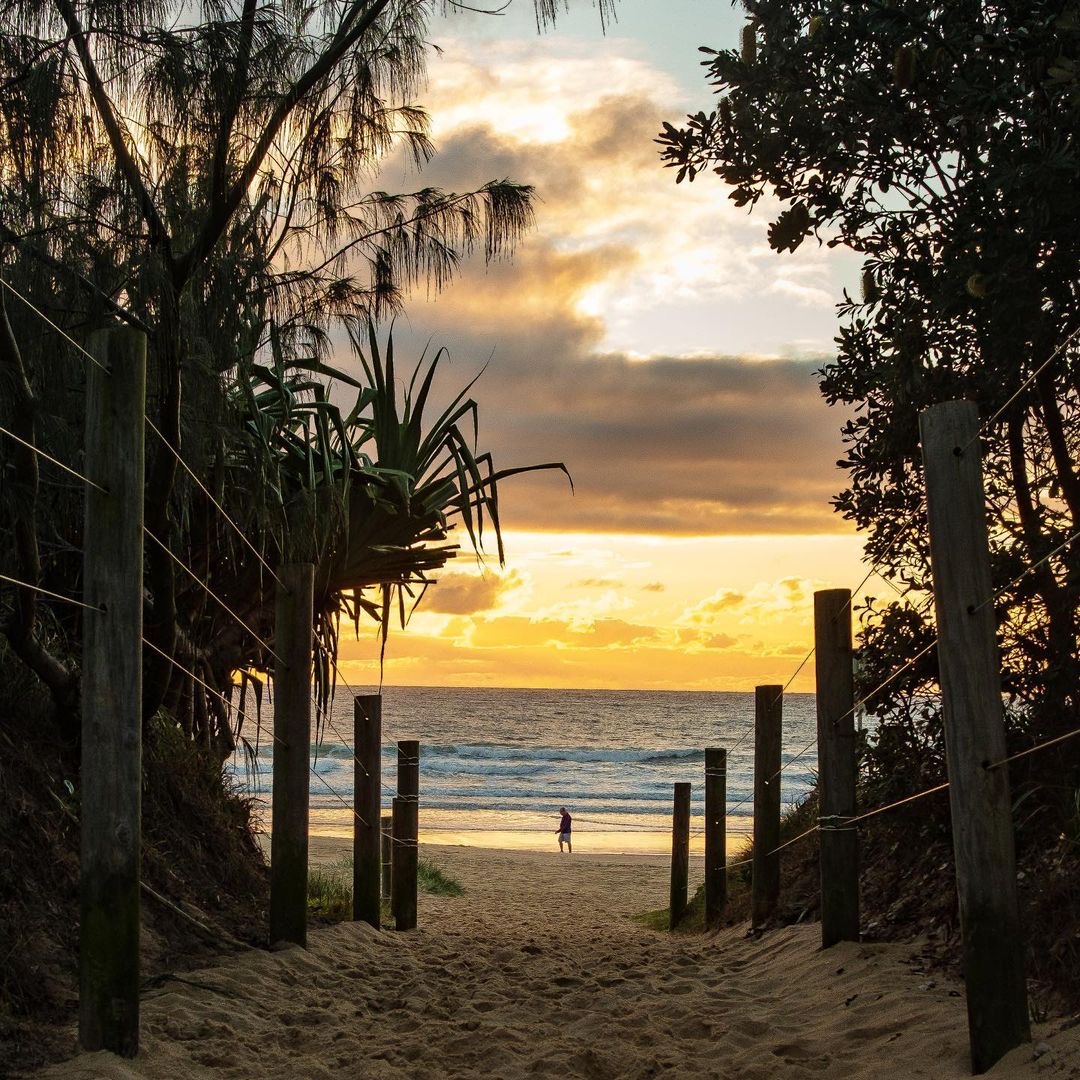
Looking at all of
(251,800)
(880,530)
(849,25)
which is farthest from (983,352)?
(251,800)

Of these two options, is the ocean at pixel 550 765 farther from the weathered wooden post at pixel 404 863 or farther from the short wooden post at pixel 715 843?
the weathered wooden post at pixel 404 863

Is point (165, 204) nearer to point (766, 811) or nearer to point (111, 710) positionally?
point (111, 710)

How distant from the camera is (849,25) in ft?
19.8

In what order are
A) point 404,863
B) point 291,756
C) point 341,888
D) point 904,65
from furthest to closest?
point 341,888, point 404,863, point 291,756, point 904,65

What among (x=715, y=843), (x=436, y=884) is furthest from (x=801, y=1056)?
(x=436, y=884)

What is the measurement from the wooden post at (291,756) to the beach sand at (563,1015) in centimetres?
32

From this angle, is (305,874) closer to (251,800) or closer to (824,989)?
(251,800)

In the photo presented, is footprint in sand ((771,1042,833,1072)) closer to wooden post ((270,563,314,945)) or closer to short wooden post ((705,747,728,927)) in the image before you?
wooden post ((270,563,314,945))

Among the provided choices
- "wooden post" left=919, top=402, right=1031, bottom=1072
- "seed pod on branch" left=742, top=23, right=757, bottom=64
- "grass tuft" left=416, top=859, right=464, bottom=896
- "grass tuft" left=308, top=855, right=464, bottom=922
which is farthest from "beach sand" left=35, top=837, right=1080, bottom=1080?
"grass tuft" left=416, top=859, right=464, bottom=896

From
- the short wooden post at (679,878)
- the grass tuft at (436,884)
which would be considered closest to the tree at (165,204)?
the short wooden post at (679,878)

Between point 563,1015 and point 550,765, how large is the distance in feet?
130

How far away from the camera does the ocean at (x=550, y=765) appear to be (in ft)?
88.6

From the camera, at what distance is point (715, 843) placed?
32.2ft

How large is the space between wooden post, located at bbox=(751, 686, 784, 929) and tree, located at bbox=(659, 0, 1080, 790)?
1760 mm
